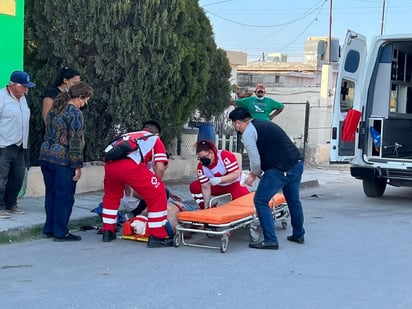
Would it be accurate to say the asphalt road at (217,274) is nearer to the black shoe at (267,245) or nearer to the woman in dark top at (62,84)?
the black shoe at (267,245)

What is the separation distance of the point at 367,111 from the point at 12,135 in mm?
6070

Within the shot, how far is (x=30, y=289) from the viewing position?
5.58 m

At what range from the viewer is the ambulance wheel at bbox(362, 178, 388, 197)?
1191 cm

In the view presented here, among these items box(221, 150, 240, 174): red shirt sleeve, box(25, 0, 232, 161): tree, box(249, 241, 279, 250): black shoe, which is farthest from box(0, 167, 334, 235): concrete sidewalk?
box(249, 241, 279, 250): black shoe

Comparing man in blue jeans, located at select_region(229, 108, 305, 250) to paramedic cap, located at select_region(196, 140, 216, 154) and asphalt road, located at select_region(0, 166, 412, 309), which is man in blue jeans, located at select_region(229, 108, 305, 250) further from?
paramedic cap, located at select_region(196, 140, 216, 154)

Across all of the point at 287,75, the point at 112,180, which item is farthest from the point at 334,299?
the point at 287,75

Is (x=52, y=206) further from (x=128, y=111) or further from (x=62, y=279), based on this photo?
(x=128, y=111)

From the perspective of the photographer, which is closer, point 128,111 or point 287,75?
point 128,111

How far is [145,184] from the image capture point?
7160mm

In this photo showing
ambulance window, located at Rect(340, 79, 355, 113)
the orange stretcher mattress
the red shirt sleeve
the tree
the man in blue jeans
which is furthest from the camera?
ambulance window, located at Rect(340, 79, 355, 113)

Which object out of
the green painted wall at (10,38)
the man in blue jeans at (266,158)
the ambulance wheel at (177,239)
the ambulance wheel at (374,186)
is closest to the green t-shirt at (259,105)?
the ambulance wheel at (374,186)

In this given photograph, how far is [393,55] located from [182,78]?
12.6ft

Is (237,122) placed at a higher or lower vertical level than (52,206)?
higher

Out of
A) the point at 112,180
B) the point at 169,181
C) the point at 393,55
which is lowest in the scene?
the point at 169,181
